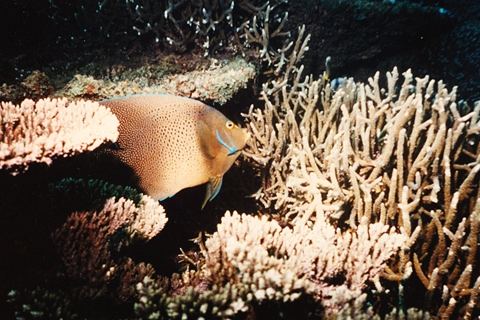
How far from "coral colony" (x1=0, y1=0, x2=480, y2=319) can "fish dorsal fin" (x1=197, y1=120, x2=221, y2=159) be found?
1.95 feet

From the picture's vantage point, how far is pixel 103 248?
1798 millimetres

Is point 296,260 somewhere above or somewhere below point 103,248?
below

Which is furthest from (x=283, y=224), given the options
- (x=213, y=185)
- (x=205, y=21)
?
(x=205, y=21)

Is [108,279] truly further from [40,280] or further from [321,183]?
[321,183]

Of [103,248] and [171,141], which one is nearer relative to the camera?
[103,248]

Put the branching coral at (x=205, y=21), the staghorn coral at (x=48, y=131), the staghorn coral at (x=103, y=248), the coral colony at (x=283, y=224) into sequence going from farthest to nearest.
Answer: the branching coral at (x=205, y=21)
the staghorn coral at (x=103, y=248)
the coral colony at (x=283, y=224)
the staghorn coral at (x=48, y=131)

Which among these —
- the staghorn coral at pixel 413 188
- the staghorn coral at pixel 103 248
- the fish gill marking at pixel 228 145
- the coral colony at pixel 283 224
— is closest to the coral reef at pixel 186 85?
the coral colony at pixel 283 224

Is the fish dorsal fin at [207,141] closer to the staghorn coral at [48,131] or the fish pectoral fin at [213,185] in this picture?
the fish pectoral fin at [213,185]

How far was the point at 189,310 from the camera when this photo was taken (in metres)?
1.42

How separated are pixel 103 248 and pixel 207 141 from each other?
110 centimetres

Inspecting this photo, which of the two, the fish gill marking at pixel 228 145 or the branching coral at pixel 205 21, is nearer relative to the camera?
the fish gill marking at pixel 228 145

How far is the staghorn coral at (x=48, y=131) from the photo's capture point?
4.58ft

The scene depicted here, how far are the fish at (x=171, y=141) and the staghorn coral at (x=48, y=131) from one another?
0.46 m

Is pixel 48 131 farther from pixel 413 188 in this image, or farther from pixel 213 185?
pixel 413 188
